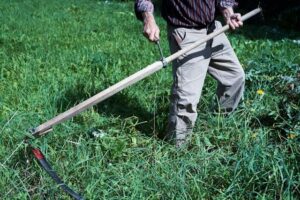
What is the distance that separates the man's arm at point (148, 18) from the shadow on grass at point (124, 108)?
837 mm

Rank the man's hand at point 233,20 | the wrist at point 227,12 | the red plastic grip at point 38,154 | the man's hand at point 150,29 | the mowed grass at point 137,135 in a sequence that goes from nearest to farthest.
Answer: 1. the mowed grass at point 137,135
2. the red plastic grip at point 38,154
3. the man's hand at point 150,29
4. the man's hand at point 233,20
5. the wrist at point 227,12

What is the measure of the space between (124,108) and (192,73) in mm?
1007

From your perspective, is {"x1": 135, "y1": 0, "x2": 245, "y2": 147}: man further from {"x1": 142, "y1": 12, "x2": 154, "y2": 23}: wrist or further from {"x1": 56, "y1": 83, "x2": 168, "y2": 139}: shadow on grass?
{"x1": 56, "y1": 83, "x2": 168, "y2": 139}: shadow on grass

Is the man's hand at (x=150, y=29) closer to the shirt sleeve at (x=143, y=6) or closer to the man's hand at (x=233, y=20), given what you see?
the shirt sleeve at (x=143, y=6)

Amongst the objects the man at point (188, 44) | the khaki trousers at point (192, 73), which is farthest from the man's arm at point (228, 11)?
the khaki trousers at point (192, 73)

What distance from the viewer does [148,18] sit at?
126 inches

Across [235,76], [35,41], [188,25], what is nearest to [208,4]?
[188,25]

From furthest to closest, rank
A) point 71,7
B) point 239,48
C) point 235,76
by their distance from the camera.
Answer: point 71,7
point 239,48
point 235,76

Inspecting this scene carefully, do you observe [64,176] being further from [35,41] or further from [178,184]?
[35,41]

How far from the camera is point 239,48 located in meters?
6.02

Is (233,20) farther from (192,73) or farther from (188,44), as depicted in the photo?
(192,73)

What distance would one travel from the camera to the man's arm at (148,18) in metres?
3.16

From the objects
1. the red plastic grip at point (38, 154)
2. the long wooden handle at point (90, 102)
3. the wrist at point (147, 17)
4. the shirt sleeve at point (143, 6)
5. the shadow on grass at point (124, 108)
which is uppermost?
the shirt sleeve at point (143, 6)

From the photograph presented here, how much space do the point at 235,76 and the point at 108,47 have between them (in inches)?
128
